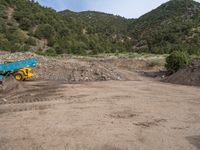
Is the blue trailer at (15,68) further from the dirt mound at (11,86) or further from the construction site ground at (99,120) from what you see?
the construction site ground at (99,120)

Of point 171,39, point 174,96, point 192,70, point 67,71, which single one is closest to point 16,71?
point 67,71

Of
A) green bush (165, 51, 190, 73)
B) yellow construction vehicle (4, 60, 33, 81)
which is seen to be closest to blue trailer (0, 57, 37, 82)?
yellow construction vehicle (4, 60, 33, 81)

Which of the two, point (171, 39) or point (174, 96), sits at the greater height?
point (171, 39)

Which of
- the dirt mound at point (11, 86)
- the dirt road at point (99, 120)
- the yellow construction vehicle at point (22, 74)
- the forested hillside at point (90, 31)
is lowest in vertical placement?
the dirt road at point (99, 120)

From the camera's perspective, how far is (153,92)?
1445 centimetres

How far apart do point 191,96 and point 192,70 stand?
6.17 metres

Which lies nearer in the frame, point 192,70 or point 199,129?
point 199,129

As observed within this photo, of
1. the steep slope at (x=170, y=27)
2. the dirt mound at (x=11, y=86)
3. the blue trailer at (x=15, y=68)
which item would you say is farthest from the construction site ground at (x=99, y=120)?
the steep slope at (x=170, y=27)

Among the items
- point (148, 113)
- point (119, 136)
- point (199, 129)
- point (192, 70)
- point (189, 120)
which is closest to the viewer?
point (119, 136)

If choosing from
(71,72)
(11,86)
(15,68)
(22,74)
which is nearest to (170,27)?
(71,72)

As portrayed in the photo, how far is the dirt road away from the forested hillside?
87.1 feet

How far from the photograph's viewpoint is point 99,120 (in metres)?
9.04

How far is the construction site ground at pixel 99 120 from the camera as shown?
7.18 m

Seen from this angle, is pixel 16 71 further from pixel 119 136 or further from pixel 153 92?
pixel 119 136
